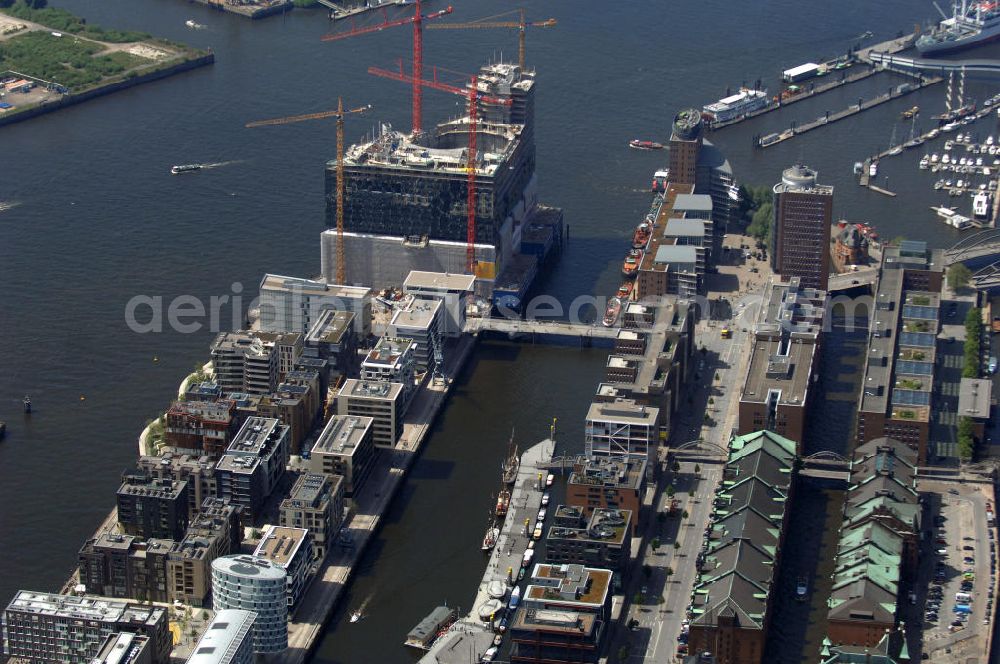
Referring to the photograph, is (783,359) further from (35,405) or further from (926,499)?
(35,405)

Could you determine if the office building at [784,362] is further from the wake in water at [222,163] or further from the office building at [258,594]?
the wake in water at [222,163]

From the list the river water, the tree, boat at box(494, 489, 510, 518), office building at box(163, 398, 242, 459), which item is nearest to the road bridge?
the river water

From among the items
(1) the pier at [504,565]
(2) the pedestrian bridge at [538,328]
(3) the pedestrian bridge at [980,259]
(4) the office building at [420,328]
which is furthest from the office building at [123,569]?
(3) the pedestrian bridge at [980,259]

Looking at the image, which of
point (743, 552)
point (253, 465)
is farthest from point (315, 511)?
point (743, 552)

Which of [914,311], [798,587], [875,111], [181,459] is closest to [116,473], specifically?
[181,459]

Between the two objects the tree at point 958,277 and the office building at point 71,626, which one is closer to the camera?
the office building at point 71,626

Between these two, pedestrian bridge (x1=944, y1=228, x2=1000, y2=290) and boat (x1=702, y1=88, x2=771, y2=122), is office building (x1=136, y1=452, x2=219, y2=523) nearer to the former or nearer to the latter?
pedestrian bridge (x1=944, y1=228, x2=1000, y2=290)
